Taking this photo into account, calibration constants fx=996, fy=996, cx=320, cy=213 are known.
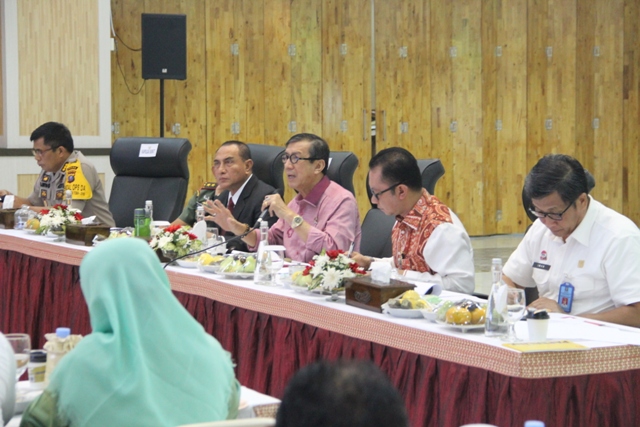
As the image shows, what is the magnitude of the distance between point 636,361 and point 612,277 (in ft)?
1.92

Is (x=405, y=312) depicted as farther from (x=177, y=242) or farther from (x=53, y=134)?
(x=53, y=134)

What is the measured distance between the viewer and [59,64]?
25.6 ft

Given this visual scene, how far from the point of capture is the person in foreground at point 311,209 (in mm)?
4270

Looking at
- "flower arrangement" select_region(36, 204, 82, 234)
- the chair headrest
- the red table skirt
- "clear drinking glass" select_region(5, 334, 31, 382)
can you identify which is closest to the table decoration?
the red table skirt

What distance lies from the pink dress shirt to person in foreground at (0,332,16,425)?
2.47 meters

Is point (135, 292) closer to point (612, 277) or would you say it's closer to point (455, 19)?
point (612, 277)

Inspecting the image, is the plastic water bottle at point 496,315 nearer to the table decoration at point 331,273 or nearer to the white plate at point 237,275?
the table decoration at point 331,273

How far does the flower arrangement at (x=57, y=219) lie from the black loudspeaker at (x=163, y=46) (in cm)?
318

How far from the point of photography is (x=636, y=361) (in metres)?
2.57

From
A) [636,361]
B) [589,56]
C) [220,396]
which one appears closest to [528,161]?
[589,56]

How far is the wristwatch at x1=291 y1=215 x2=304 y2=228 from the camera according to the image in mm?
4211

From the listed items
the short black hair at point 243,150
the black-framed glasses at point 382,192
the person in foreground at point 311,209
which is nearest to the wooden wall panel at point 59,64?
the short black hair at point 243,150

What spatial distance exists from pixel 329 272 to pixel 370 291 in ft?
0.79

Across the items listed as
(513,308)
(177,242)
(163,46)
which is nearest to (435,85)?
(163,46)
